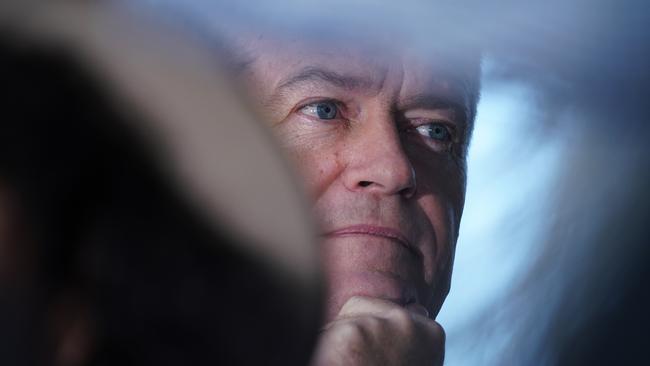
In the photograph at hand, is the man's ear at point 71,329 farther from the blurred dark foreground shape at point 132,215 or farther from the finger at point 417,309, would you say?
the finger at point 417,309

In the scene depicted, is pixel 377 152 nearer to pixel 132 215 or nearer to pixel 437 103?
pixel 437 103

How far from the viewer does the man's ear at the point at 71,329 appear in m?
0.15

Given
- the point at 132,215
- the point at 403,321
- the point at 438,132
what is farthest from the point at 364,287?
the point at 132,215

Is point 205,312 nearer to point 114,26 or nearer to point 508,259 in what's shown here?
point 114,26

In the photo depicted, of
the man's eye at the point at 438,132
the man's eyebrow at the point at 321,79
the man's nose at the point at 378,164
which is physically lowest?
the man's nose at the point at 378,164

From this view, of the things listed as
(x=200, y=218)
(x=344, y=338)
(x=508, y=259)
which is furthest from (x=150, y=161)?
(x=508, y=259)

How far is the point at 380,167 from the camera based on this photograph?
505 mm

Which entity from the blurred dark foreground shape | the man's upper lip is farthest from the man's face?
the blurred dark foreground shape

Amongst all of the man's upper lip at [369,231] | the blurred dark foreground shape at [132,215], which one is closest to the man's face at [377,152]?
the man's upper lip at [369,231]

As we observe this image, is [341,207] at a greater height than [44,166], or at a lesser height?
greater

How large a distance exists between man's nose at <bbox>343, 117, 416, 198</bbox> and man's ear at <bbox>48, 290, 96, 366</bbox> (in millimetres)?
355

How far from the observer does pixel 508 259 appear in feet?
1.76

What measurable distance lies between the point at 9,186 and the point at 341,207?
0.36m

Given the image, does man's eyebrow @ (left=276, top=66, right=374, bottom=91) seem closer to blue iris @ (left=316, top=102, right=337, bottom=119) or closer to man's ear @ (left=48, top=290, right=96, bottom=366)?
blue iris @ (left=316, top=102, right=337, bottom=119)
